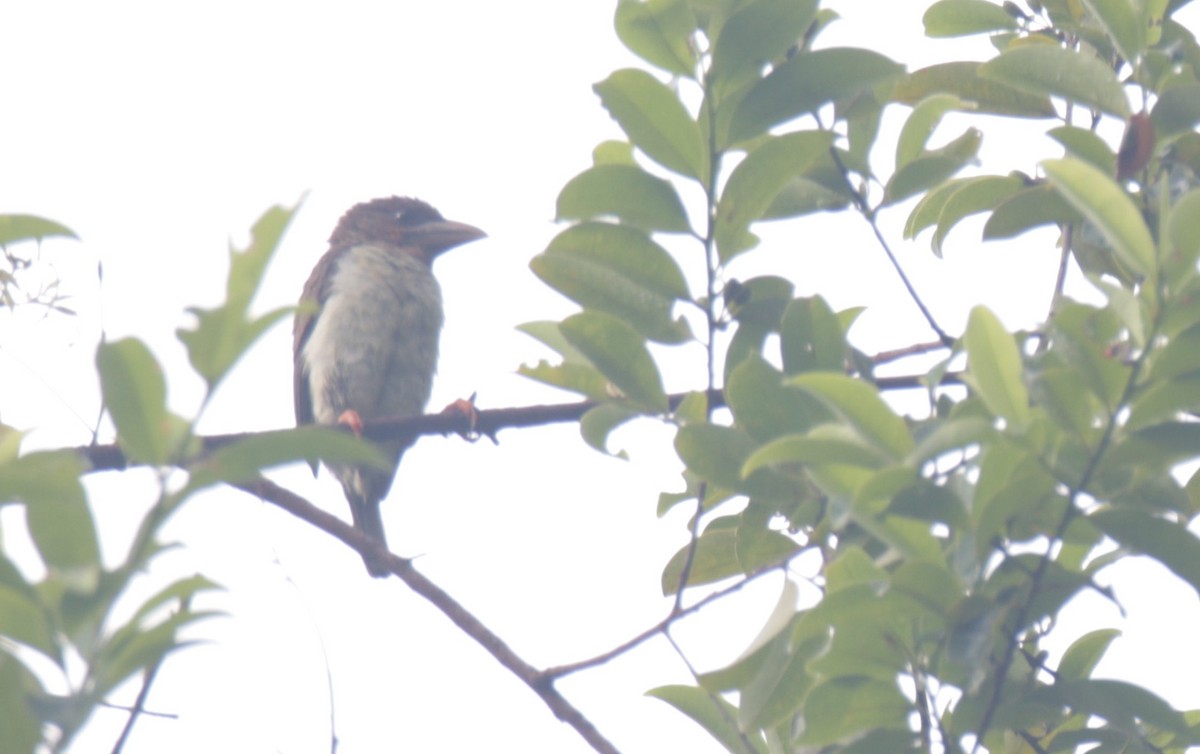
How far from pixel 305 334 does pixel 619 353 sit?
5.53 m

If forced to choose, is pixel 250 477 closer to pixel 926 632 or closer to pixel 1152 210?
pixel 926 632

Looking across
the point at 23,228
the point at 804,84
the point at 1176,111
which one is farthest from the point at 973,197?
the point at 23,228

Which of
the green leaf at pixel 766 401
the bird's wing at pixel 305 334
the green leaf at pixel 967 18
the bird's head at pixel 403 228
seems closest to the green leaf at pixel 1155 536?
the green leaf at pixel 766 401

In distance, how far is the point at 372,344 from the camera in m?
7.10

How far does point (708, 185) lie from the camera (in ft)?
7.30

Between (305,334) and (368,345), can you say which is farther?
(305,334)

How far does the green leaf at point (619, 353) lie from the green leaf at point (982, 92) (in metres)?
1.16

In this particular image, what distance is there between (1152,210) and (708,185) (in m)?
0.92

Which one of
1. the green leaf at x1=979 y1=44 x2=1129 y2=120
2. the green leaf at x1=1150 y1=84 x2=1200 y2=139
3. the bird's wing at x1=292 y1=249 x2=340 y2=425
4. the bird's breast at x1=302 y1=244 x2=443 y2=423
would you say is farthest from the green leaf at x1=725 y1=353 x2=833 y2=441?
the bird's wing at x1=292 y1=249 x2=340 y2=425

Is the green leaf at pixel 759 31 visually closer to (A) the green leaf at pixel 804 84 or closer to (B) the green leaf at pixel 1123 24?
(A) the green leaf at pixel 804 84

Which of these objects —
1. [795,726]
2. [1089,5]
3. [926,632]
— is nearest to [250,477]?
[926,632]

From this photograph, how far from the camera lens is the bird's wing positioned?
7391mm

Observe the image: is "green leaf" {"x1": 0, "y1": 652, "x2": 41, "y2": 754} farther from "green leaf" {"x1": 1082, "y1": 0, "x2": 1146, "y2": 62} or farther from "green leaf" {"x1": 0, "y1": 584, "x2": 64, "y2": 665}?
"green leaf" {"x1": 1082, "y1": 0, "x2": 1146, "y2": 62}

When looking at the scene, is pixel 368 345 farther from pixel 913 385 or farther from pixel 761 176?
pixel 761 176
